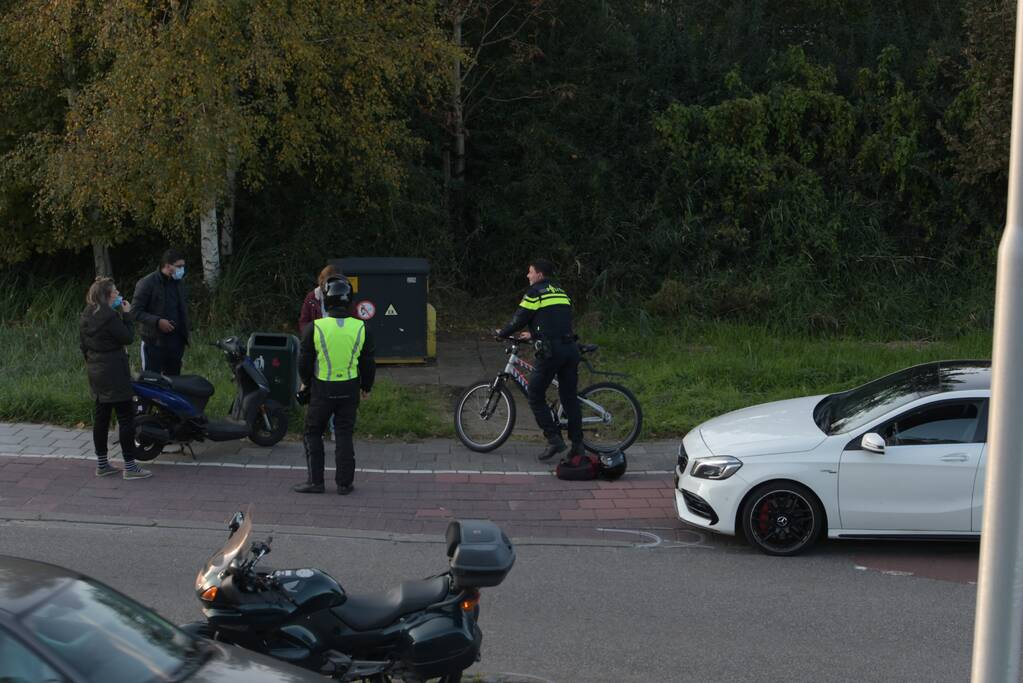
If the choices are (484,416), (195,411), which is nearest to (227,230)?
(195,411)

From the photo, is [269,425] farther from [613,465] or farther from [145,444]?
[613,465]

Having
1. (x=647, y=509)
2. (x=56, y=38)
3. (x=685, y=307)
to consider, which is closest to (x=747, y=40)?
(x=685, y=307)

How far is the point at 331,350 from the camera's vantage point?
9352 millimetres

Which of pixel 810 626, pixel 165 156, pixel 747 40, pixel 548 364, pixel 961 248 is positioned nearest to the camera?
pixel 810 626

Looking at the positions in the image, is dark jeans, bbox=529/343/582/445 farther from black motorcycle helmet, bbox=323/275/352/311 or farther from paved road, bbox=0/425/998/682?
black motorcycle helmet, bbox=323/275/352/311

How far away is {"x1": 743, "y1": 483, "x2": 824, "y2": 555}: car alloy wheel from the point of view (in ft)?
27.7

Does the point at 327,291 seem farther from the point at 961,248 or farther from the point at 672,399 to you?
the point at 961,248

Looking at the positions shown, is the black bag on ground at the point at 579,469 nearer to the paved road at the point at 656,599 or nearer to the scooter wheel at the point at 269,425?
the paved road at the point at 656,599

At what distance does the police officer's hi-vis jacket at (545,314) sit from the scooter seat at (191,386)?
2678mm

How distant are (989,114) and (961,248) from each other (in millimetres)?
2057

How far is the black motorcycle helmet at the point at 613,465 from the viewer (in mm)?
10227

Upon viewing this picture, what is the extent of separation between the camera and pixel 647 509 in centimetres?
952

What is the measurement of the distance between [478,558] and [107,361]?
553 centimetres

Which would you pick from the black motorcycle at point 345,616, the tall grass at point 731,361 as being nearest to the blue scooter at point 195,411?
the tall grass at point 731,361
